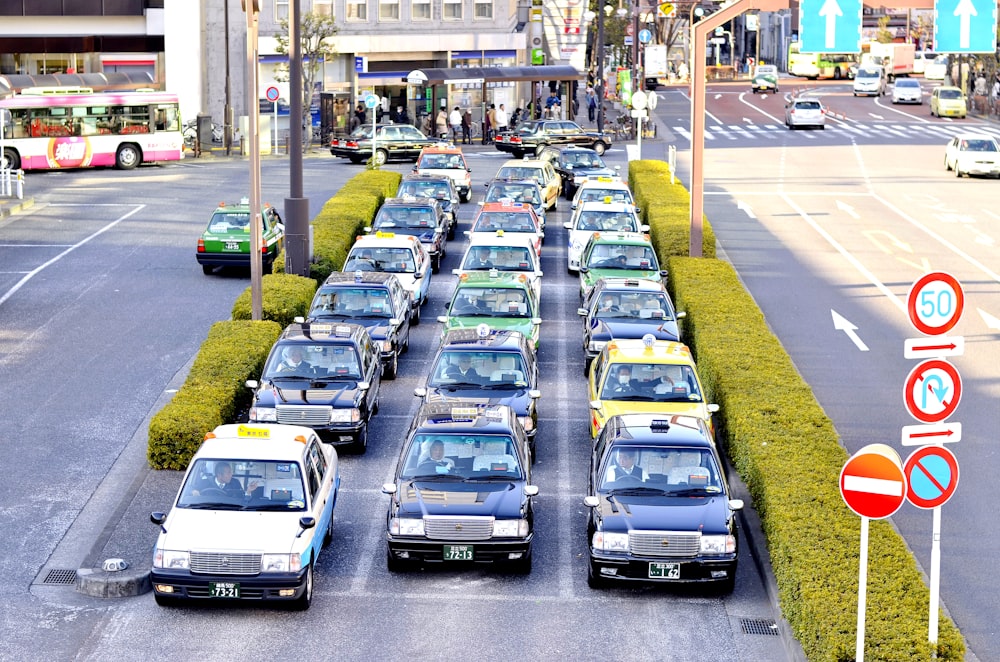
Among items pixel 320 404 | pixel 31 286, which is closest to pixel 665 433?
pixel 320 404

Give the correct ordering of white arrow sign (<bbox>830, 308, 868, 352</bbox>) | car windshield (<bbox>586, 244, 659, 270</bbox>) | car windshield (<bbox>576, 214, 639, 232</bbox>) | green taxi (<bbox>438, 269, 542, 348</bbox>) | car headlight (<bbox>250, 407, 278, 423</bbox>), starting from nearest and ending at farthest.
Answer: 1. car headlight (<bbox>250, 407, 278, 423</bbox>)
2. green taxi (<bbox>438, 269, 542, 348</bbox>)
3. white arrow sign (<bbox>830, 308, 868, 352</bbox>)
4. car windshield (<bbox>586, 244, 659, 270</bbox>)
5. car windshield (<bbox>576, 214, 639, 232</bbox>)

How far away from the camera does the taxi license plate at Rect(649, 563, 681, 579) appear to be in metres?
15.0

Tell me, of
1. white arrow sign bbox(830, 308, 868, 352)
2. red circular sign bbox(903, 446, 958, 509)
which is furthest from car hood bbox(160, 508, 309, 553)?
white arrow sign bbox(830, 308, 868, 352)

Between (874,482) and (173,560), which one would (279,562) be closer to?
(173,560)

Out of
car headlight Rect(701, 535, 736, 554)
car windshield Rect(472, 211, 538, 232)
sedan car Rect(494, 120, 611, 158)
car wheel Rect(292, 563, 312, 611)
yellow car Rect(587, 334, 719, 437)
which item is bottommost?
car wheel Rect(292, 563, 312, 611)

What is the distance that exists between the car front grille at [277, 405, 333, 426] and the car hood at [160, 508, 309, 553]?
4.47 metres

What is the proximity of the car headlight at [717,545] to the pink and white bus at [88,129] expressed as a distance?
125ft

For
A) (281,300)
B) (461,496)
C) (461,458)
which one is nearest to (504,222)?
(281,300)

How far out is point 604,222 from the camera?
32.6m

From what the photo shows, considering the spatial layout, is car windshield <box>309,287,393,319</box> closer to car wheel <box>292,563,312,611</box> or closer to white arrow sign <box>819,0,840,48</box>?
white arrow sign <box>819,0,840,48</box>

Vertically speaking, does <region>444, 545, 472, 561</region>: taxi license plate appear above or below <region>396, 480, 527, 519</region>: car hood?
below

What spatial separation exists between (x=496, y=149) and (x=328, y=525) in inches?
1804

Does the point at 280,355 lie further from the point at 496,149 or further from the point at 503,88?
the point at 503,88

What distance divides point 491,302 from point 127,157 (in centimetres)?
3221
